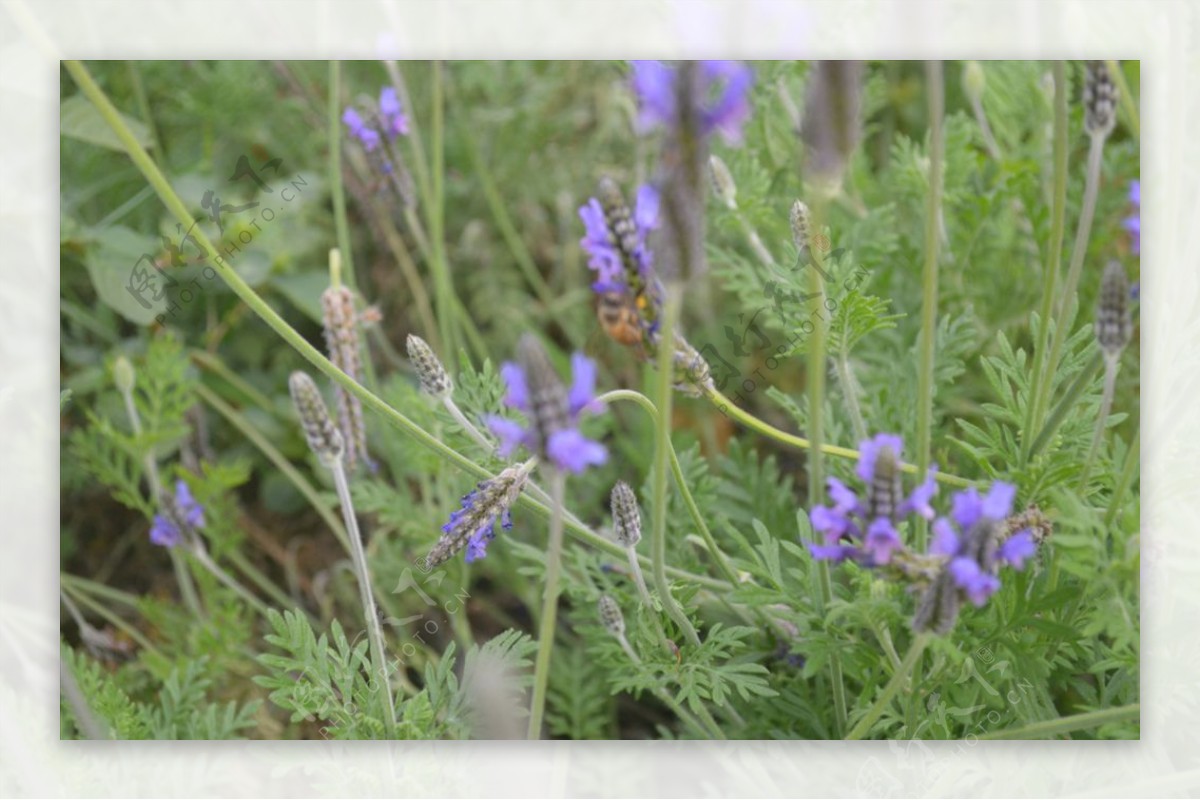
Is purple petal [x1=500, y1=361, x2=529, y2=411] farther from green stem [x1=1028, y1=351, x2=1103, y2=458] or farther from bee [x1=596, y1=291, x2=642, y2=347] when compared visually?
green stem [x1=1028, y1=351, x2=1103, y2=458]

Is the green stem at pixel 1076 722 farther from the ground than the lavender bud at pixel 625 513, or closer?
closer

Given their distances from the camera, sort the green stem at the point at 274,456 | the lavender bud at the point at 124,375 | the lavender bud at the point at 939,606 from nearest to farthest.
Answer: the lavender bud at the point at 939,606
the lavender bud at the point at 124,375
the green stem at the point at 274,456

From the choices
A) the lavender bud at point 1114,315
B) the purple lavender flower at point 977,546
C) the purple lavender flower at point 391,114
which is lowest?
the purple lavender flower at point 977,546

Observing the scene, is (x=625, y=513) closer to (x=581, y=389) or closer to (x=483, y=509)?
(x=483, y=509)

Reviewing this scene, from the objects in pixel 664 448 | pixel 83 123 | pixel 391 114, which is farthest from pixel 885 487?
pixel 83 123

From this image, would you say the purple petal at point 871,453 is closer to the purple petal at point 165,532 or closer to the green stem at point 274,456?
the green stem at point 274,456

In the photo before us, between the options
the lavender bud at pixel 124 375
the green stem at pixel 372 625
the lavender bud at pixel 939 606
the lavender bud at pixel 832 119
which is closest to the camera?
the lavender bud at pixel 832 119

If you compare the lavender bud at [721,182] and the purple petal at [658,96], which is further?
the lavender bud at [721,182]

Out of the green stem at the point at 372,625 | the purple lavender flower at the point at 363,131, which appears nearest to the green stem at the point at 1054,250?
A: the green stem at the point at 372,625
